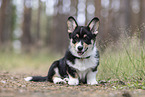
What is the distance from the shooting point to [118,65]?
437 centimetres

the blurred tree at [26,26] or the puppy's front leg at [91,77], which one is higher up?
Result: the blurred tree at [26,26]

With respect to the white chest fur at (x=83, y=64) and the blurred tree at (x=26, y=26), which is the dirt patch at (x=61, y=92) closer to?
the white chest fur at (x=83, y=64)

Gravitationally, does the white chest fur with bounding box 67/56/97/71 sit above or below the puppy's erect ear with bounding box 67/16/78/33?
below

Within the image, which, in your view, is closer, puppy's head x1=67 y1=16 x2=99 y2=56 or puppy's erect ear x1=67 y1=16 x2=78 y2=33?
puppy's head x1=67 y1=16 x2=99 y2=56

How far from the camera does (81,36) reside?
4.02 meters

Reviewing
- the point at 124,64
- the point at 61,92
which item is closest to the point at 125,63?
the point at 124,64

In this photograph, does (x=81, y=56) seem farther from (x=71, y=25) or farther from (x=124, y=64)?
(x=124, y=64)

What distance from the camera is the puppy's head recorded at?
390 cm

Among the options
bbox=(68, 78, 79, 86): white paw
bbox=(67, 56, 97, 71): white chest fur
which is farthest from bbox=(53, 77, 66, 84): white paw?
bbox=(67, 56, 97, 71): white chest fur

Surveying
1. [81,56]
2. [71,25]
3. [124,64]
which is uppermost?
[71,25]

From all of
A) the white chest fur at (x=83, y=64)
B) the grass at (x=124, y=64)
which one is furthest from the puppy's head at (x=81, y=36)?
the grass at (x=124, y=64)

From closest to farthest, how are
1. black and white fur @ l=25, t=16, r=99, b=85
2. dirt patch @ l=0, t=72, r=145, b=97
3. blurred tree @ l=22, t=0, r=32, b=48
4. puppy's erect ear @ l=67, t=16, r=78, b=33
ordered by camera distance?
dirt patch @ l=0, t=72, r=145, b=97 → black and white fur @ l=25, t=16, r=99, b=85 → puppy's erect ear @ l=67, t=16, r=78, b=33 → blurred tree @ l=22, t=0, r=32, b=48

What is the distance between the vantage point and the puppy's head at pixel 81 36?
12.8 ft

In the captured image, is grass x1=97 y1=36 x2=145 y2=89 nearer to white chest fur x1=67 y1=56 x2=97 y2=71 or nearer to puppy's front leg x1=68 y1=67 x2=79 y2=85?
white chest fur x1=67 y1=56 x2=97 y2=71
